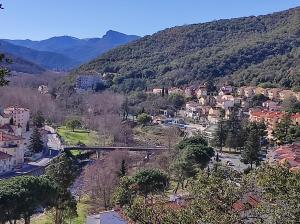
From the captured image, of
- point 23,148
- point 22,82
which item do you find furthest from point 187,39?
point 23,148

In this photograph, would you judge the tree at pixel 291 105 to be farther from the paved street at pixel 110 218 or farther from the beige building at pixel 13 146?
the paved street at pixel 110 218

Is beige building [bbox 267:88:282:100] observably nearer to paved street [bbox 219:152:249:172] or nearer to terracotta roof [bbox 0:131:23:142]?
paved street [bbox 219:152:249:172]

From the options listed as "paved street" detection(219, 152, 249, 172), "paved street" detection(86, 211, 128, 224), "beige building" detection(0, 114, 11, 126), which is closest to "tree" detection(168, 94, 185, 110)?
"beige building" detection(0, 114, 11, 126)

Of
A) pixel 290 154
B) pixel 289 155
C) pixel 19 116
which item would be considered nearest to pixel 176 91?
pixel 19 116

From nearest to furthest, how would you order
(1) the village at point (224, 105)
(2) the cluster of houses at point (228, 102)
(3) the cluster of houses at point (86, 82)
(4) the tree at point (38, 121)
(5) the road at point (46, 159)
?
1. (5) the road at point (46, 159)
2. (4) the tree at point (38, 121)
3. (1) the village at point (224, 105)
4. (2) the cluster of houses at point (228, 102)
5. (3) the cluster of houses at point (86, 82)

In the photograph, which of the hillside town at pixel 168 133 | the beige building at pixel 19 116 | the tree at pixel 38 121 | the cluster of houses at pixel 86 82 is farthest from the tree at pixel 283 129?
the cluster of houses at pixel 86 82

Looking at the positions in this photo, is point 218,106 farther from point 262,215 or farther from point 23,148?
point 262,215
